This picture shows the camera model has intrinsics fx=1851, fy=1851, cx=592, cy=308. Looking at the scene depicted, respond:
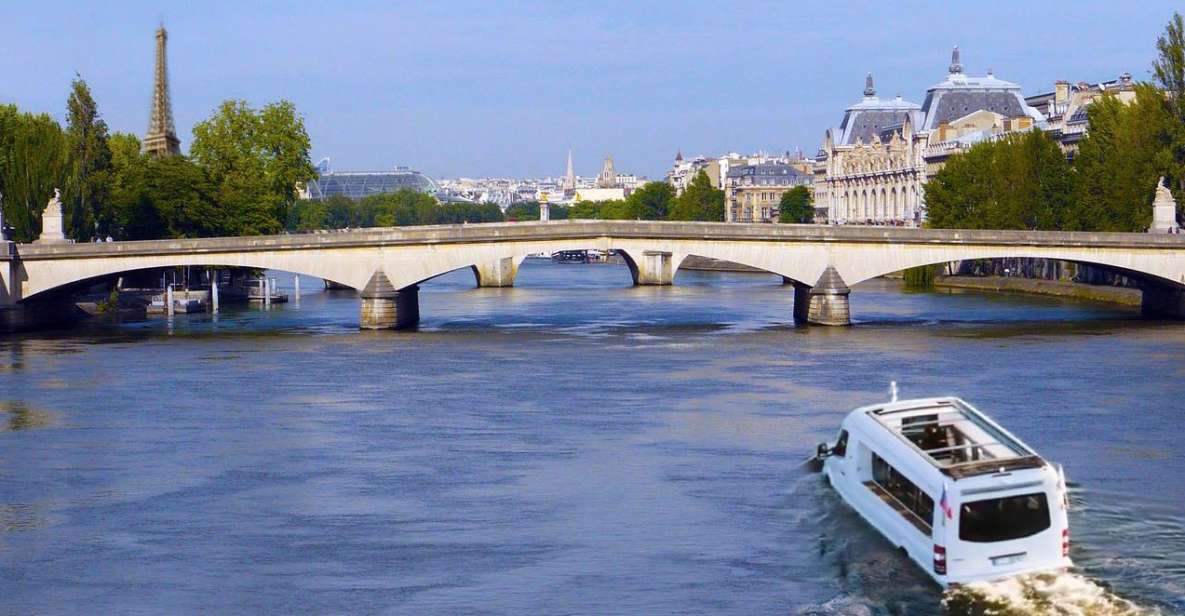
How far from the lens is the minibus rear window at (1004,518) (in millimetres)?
24422

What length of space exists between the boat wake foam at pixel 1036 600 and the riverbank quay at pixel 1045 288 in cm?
5470

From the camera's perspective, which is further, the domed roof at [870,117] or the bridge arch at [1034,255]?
the domed roof at [870,117]

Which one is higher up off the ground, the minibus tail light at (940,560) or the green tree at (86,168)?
the green tree at (86,168)

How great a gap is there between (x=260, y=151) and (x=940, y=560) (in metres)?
83.2

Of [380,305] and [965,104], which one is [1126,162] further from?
[965,104]

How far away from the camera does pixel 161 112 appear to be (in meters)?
144

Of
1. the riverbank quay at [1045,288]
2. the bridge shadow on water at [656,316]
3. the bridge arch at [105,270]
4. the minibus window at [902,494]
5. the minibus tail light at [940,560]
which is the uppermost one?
the bridge arch at [105,270]

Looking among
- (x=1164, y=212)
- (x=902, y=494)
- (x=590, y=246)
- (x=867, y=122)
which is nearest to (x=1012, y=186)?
(x=1164, y=212)

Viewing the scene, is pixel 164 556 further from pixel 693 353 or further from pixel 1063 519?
pixel 693 353

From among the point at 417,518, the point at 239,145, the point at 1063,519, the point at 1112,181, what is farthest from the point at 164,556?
the point at 239,145

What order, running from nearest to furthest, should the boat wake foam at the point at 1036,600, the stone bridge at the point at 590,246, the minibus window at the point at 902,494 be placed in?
the boat wake foam at the point at 1036,600 < the minibus window at the point at 902,494 < the stone bridge at the point at 590,246

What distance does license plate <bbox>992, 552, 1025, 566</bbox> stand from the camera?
80.2 feet

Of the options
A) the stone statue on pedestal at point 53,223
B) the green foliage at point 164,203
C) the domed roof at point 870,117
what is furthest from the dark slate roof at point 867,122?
the stone statue on pedestal at point 53,223

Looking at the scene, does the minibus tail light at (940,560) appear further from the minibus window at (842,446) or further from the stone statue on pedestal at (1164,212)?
the stone statue on pedestal at (1164,212)
